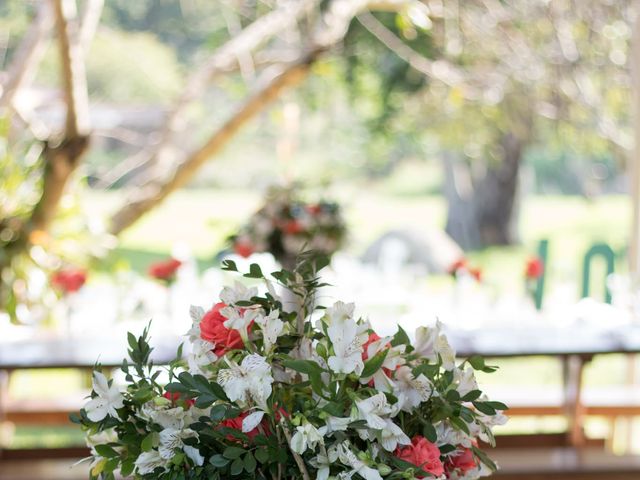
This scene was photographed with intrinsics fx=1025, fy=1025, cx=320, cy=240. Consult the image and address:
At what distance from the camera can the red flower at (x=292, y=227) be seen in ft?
12.6

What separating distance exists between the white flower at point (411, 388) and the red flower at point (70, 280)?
2749 millimetres

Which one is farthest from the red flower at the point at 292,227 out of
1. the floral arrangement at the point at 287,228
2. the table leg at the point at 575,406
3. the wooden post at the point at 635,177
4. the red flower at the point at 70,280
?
the wooden post at the point at 635,177

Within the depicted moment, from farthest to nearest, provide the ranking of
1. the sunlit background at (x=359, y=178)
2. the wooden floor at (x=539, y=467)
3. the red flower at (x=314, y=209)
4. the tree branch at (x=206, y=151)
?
the red flower at (x=314, y=209) < the tree branch at (x=206, y=151) < the sunlit background at (x=359, y=178) < the wooden floor at (x=539, y=467)

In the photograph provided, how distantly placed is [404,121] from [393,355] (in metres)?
6.92

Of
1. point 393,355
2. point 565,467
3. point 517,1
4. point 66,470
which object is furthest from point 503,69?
point 393,355

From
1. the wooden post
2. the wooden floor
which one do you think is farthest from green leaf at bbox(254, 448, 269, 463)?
the wooden post

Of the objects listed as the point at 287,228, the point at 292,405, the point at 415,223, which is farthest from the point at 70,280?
the point at 415,223

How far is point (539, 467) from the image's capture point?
2961 millimetres

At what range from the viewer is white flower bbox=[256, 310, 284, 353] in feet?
3.33

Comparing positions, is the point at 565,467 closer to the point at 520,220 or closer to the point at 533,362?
the point at 533,362

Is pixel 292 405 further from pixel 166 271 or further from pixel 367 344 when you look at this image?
pixel 166 271

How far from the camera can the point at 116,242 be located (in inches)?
164

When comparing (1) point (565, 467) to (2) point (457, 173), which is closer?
(1) point (565, 467)

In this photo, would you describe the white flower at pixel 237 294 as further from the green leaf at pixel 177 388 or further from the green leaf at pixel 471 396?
the green leaf at pixel 471 396
